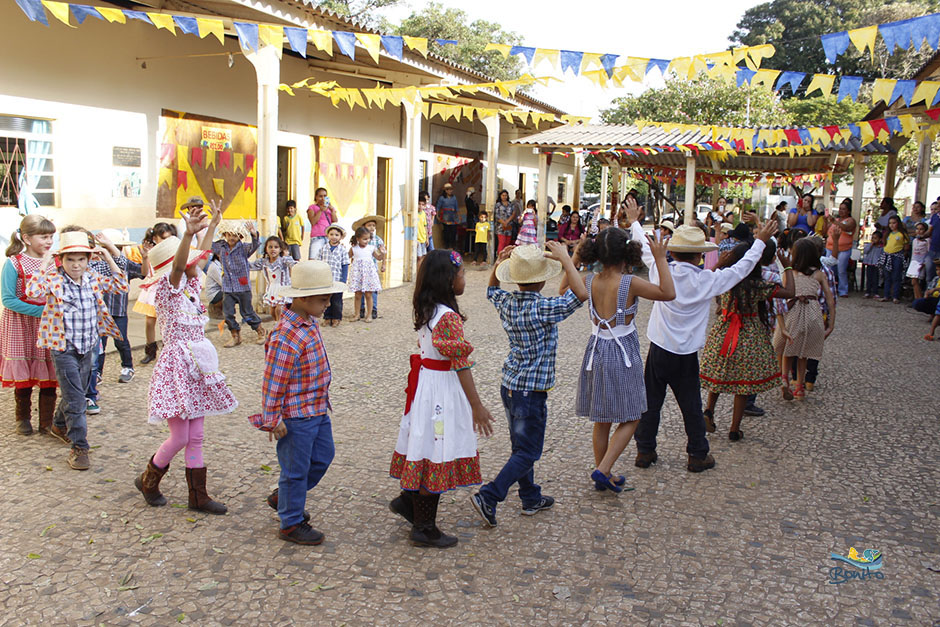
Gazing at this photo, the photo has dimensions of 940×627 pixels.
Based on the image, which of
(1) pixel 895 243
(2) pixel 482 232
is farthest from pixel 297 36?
(1) pixel 895 243

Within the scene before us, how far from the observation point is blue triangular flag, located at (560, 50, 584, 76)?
24.4 ft

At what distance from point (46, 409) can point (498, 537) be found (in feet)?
11.0

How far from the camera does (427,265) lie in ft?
12.1

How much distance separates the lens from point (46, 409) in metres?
5.34

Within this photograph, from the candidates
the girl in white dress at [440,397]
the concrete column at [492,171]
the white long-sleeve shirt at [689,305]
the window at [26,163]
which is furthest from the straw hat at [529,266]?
the concrete column at [492,171]

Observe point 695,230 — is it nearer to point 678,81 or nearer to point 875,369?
point 875,369

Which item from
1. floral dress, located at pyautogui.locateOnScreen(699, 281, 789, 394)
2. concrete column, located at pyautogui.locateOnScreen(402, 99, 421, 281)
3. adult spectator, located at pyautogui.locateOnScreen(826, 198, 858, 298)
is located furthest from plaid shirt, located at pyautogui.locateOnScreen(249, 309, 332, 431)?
adult spectator, located at pyautogui.locateOnScreen(826, 198, 858, 298)

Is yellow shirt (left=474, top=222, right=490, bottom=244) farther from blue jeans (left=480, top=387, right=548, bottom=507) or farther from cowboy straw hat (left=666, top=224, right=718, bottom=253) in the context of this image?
blue jeans (left=480, top=387, right=548, bottom=507)

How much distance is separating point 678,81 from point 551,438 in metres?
30.2

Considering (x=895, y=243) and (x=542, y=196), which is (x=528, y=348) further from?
(x=542, y=196)

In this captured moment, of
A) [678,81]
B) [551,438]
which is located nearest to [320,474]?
[551,438]

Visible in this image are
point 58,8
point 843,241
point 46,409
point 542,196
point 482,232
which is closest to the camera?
point 46,409
